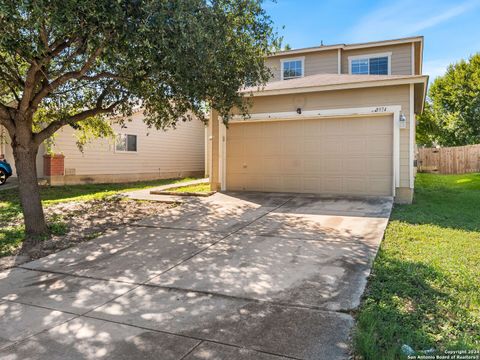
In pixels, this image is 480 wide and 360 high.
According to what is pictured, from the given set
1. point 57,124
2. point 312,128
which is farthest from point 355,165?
point 57,124

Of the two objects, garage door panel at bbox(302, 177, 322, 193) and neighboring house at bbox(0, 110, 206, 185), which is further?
neighboring house at bbox(0, 110, 206, 185)

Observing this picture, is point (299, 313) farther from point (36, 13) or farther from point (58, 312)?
point (36, 13)

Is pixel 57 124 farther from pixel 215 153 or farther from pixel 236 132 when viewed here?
pixel 236 132

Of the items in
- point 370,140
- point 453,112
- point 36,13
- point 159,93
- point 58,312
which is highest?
point 453,112

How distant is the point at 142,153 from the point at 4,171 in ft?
19.7

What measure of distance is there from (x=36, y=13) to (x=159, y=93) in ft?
9.90

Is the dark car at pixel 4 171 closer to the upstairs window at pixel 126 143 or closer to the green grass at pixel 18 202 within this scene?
the green grass at pixel 18 202

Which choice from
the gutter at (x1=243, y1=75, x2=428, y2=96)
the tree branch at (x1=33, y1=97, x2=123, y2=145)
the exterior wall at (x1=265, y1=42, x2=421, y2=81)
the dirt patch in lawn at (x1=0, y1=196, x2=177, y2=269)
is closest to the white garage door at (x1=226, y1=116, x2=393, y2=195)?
the gutter at (x1=243, y1=75, x2=428, y2=96)

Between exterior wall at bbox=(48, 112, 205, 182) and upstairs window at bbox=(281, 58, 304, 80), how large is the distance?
5.88 m

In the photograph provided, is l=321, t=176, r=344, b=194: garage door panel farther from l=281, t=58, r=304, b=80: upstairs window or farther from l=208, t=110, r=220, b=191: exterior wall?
l=281, t=58, r=304, b=80: upstairs window

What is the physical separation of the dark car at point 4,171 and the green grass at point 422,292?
1374cm

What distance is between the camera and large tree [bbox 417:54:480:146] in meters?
28.6

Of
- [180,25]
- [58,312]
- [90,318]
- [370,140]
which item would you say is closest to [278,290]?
[90,318]

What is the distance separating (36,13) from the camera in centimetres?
478
